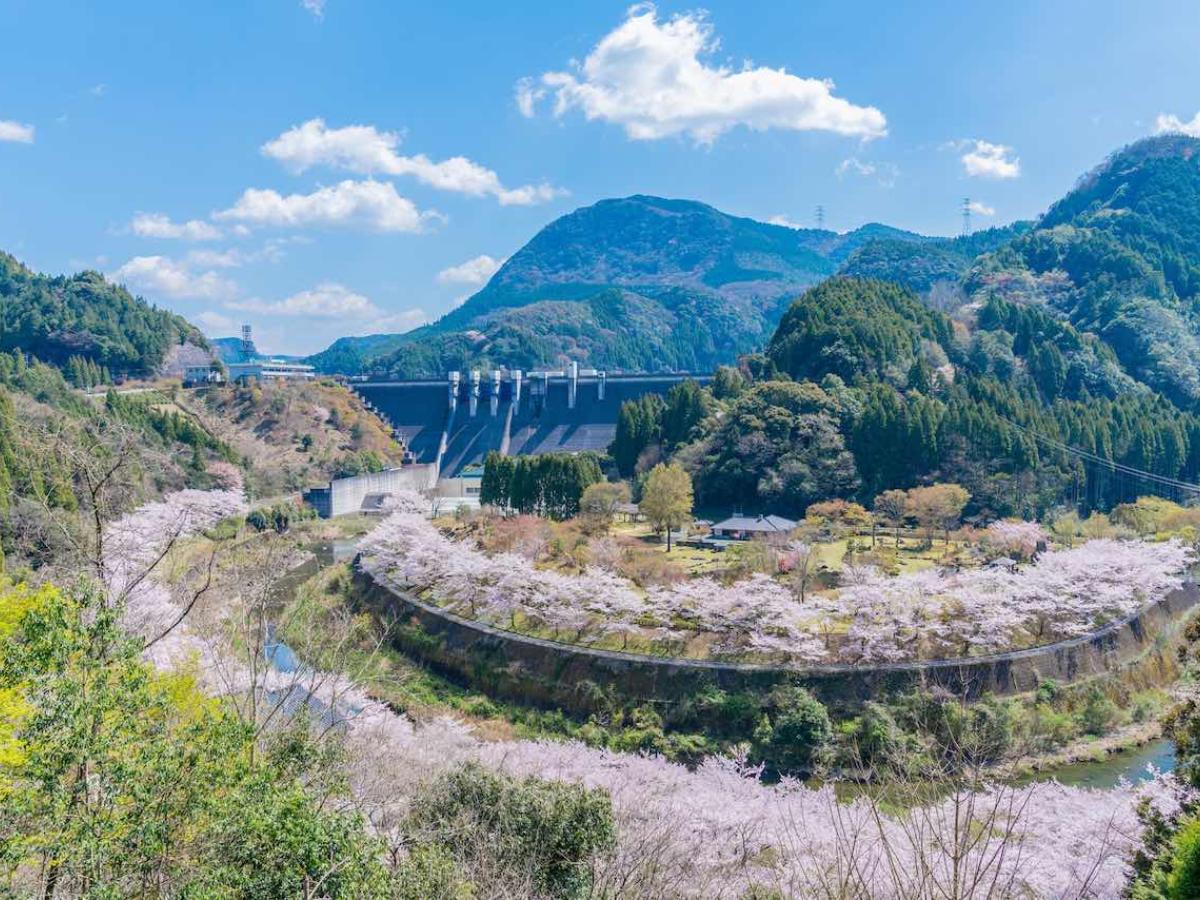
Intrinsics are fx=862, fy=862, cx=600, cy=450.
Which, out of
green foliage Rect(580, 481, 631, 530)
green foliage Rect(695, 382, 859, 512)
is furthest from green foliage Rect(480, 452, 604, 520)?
green foliage Rect(695, 382, 859, 512)

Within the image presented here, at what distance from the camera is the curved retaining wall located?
69.4ft

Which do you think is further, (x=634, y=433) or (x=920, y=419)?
(x=634, y=433)

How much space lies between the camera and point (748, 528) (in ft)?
111

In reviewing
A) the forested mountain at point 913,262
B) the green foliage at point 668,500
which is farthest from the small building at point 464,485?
the forested mountain at point 913,262

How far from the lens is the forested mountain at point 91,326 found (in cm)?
6981

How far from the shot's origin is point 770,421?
40.2 m

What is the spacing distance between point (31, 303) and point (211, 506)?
156 feet

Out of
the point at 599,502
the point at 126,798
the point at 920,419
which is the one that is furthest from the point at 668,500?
the point at 126,798

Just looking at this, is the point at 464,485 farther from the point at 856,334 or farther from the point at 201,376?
the point at 201,376

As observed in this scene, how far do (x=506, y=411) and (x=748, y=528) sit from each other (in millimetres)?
35623

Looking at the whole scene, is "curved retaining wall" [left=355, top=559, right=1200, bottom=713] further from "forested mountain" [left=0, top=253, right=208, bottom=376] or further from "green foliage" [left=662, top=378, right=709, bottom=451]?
"forested mountain" [left=0, top=253, right=208, bottom=376]

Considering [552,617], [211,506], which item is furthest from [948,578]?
[211,506]

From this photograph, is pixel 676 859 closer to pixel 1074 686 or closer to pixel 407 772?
pixel 407 772

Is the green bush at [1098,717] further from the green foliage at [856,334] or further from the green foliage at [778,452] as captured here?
the green foliage at [856,334]
